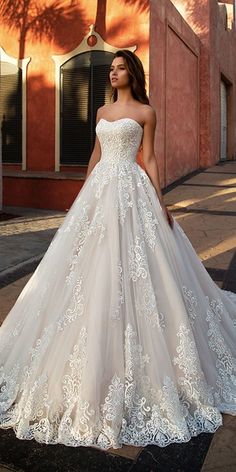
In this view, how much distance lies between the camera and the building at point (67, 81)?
33.6 feet

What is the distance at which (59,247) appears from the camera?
8.54ft

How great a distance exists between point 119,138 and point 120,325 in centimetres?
112

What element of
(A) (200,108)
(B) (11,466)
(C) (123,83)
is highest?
(A) (200,108)

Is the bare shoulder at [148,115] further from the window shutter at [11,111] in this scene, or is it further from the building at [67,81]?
the window shutter at [11,111]

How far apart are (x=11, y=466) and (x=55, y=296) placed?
0.88m

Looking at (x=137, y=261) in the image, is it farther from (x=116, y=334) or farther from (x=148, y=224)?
(x=116, y=334)

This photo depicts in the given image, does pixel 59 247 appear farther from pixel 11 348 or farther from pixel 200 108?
pixel 200 108

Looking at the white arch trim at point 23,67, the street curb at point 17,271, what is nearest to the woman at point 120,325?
the street curb at point 17,271

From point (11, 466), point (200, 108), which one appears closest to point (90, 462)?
point (11, 466)

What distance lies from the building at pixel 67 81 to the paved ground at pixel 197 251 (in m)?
0.96

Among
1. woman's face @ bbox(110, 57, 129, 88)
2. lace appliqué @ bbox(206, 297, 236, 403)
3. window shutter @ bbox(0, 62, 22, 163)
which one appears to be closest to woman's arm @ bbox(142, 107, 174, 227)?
woman's face @ bbox(110, 57, 129, 88)

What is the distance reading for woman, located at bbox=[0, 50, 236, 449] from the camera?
214cm

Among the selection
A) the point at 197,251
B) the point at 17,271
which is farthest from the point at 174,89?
the point at 17,271

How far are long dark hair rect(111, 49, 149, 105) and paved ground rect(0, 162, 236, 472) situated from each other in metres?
1.92
